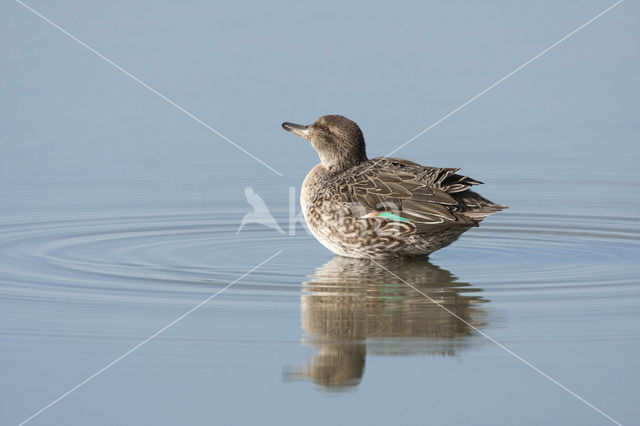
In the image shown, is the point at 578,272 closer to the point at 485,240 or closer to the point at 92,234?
the point at 485,240

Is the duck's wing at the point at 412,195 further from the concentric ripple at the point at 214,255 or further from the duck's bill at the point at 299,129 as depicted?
the duck's bill at the point at 299,129

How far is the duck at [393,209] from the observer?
9570mm

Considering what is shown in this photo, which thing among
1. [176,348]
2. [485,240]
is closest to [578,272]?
[485,240]

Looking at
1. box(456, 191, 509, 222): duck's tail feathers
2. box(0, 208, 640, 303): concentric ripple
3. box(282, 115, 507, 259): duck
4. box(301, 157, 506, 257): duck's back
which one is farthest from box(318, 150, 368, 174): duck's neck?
box(456, 191, 509, 222): duck's tail feathers

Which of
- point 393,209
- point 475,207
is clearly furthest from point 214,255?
point 475,207

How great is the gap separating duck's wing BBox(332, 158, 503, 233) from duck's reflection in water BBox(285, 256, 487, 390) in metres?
0.48

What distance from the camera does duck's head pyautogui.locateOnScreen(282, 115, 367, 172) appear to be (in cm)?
1088

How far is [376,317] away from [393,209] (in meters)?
2.18

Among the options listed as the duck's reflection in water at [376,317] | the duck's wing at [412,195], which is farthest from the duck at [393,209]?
the duck's reflection in water at [376,317]

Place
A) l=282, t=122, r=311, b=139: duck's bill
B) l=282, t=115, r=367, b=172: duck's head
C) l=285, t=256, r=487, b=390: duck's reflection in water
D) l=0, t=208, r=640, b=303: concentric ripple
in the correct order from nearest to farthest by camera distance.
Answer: l=285, t=256, r=487, b=390: duck's reflection in water → l=0, t=208, r=640, b=303: concentric ripple → l=282, t=115, r=367, b=172: duck's head → l=282, t=122, r=311, b=139: duck's bill

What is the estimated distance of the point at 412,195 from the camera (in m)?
9.69

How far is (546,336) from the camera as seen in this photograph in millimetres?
7090

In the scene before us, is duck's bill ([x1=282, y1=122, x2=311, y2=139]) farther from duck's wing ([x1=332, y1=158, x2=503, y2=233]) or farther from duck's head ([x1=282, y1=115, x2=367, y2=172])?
duck's wing ([x1=332, y1=158, x2=503, y2=233])

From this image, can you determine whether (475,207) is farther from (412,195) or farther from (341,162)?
(341,162)
